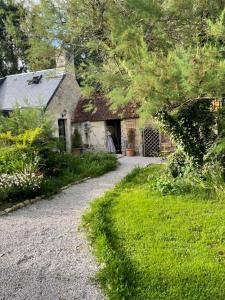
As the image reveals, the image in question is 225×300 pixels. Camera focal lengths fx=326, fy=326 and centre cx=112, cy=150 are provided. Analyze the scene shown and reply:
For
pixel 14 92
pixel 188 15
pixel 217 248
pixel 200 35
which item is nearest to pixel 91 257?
pixel 217 248

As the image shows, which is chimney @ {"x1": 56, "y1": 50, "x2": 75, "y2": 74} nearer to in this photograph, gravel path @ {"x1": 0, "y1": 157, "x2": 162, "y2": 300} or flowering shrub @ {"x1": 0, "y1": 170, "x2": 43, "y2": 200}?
flowering shrub @ {"x1": 0, "y1": 170, "x2": 43, "y2": 200}

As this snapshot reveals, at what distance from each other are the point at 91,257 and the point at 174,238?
4.35 feet

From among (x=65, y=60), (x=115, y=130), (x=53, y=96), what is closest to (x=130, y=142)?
(x=115, y=130)

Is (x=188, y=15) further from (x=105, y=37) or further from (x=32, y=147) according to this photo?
(x=32, y=147)

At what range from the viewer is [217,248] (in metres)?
4.63

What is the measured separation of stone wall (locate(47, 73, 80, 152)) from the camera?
18.3 metres

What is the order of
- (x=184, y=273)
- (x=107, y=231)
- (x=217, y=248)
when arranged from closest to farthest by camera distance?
(x=184, y=273)
(x=217, y=248)
(x=107, y=231)

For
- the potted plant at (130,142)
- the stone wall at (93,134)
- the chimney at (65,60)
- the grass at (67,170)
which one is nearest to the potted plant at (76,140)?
the stone wall at (93,134)

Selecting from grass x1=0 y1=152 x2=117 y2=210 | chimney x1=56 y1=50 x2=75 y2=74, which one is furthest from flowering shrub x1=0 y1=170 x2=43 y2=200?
chimney x1=56 y1=50 x2=75 y2=74

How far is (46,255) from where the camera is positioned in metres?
4.78

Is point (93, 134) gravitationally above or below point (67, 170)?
above

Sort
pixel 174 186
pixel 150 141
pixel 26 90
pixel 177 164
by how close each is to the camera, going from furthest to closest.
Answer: pixel 26 90, pixel 150 141, pixel 177 164, pixel 174 186

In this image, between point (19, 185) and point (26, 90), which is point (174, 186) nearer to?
point (19, 185)

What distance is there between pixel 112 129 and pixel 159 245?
15016 millimetres
